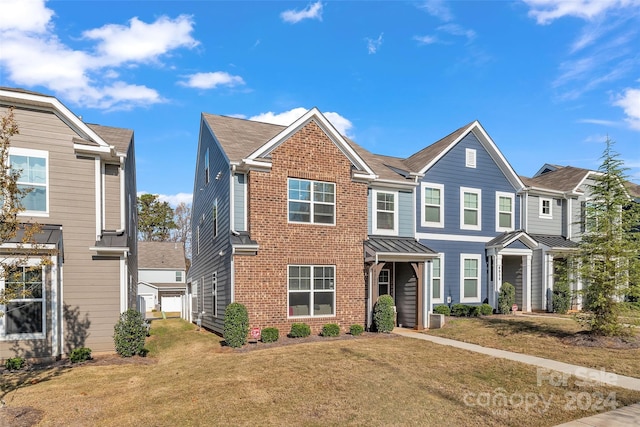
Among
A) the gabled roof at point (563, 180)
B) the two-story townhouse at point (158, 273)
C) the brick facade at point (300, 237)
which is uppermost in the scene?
the gabled roof at point (563, 180)

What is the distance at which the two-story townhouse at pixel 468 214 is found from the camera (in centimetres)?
1870

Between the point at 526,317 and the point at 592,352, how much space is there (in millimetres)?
7079

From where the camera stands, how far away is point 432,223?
1872 cm

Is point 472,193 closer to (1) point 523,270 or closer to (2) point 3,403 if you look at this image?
(1) point 523,270

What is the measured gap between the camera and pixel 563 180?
77.5 feet

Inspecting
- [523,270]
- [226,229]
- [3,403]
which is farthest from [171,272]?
[3,403]

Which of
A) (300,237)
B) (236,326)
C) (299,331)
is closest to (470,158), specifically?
(300,237)

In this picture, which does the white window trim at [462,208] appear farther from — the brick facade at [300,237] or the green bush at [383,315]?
the green bush at [383,315]

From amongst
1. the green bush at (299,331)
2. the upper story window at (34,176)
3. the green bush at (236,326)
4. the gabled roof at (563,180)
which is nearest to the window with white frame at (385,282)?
the green bush at (299,331)

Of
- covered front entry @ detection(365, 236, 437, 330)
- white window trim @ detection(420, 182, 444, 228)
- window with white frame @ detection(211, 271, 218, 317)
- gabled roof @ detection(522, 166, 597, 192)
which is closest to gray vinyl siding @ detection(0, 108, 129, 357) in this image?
window with white frame @ detection(211, 271, 218, 317)

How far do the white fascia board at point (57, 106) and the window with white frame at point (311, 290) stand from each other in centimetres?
735

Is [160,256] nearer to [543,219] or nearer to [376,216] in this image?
[376,216]

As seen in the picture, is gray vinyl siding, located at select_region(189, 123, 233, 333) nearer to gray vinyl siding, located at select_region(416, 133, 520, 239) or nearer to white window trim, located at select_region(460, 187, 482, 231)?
gray vinyl siding, located at select_region(416, 133, 520, 239)

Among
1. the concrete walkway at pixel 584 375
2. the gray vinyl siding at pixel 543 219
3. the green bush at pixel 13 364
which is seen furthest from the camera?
the gray vinyl siding at pixel 543 219
